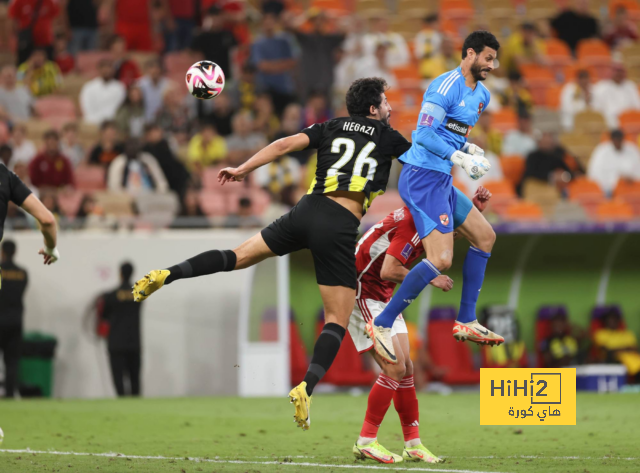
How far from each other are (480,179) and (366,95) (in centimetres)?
917

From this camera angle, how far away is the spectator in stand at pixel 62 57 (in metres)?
17.5

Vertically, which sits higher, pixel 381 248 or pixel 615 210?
pixel 381 248

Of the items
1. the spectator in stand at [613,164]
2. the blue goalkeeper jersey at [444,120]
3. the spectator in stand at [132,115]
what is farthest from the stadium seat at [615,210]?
the blue goalkeeper jersey at [444,120]

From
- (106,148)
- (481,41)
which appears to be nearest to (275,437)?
(481,41)

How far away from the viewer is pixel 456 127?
7.57 metres

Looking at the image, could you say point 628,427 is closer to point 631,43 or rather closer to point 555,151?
point 555,151

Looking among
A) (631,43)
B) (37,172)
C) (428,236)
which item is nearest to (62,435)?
(428,236)

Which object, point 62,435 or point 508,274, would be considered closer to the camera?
point 62,435

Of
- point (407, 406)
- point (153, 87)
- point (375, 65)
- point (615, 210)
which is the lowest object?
point (407, 406)

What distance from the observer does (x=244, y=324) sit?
1417cm

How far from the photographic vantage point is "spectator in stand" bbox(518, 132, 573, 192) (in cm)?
1583

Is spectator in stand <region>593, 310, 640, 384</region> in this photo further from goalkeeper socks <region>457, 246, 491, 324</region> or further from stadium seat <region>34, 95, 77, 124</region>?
stadium seat <region>34, 95, 77, 124</region>

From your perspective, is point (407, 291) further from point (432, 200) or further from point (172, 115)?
point (172, 115)

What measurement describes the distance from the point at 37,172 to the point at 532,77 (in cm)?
Answer: 979
